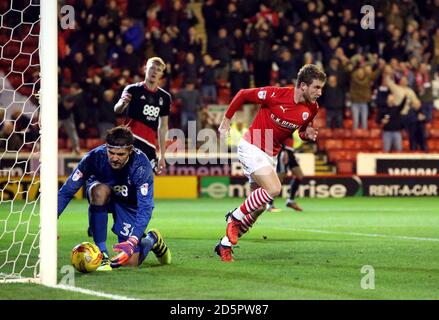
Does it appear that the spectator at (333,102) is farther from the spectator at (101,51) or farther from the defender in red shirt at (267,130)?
the defender in red shirt at (267,130)

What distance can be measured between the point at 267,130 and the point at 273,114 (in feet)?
0.59

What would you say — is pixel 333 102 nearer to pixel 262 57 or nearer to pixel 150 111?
pixel 262 57

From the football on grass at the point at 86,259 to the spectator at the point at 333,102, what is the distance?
14734 mm

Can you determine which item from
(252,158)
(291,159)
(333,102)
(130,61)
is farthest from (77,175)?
(333,102)

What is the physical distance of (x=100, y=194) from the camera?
877cm

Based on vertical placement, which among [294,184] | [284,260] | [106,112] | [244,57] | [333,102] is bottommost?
[284,260]

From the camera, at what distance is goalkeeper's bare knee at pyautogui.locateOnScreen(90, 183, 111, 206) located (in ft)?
28.8

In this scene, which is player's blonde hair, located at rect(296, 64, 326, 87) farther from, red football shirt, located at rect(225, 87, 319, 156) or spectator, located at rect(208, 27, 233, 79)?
spectator, located at rect(208, 27, 233, 79)

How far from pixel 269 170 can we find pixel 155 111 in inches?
111

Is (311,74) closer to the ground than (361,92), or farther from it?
closer to the ground

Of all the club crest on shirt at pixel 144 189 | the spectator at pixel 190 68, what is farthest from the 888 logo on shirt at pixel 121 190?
the spectator at pixel 190 68

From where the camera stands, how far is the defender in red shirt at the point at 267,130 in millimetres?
9281

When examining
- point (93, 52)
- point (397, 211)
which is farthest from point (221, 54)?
point (397, 211)
